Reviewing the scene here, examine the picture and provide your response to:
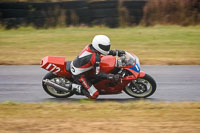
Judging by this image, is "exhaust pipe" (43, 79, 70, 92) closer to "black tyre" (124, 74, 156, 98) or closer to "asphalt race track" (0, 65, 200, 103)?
"asphalt race track" (0, 65, 200, 103)

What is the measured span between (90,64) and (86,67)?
14 cm

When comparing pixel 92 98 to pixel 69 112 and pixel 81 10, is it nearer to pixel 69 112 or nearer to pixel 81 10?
pixel 69 112

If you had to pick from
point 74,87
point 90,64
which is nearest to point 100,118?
point 90,64

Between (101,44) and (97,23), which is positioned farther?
(97,23)

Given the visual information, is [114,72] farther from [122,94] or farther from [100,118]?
[100,118]

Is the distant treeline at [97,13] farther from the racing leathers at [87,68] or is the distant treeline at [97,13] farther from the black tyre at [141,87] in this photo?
the racing leathers at [87,68]

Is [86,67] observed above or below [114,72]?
above

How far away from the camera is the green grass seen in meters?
14.0

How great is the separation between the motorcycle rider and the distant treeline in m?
11.3

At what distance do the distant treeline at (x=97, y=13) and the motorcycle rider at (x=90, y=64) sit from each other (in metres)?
11.3

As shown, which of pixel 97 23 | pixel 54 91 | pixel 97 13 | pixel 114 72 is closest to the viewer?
pixel 114 72

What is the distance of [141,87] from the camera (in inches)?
348

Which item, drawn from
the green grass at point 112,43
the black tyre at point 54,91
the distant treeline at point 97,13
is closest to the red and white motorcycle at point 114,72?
the black tyre at point 54,91

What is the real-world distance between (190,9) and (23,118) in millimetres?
15778
